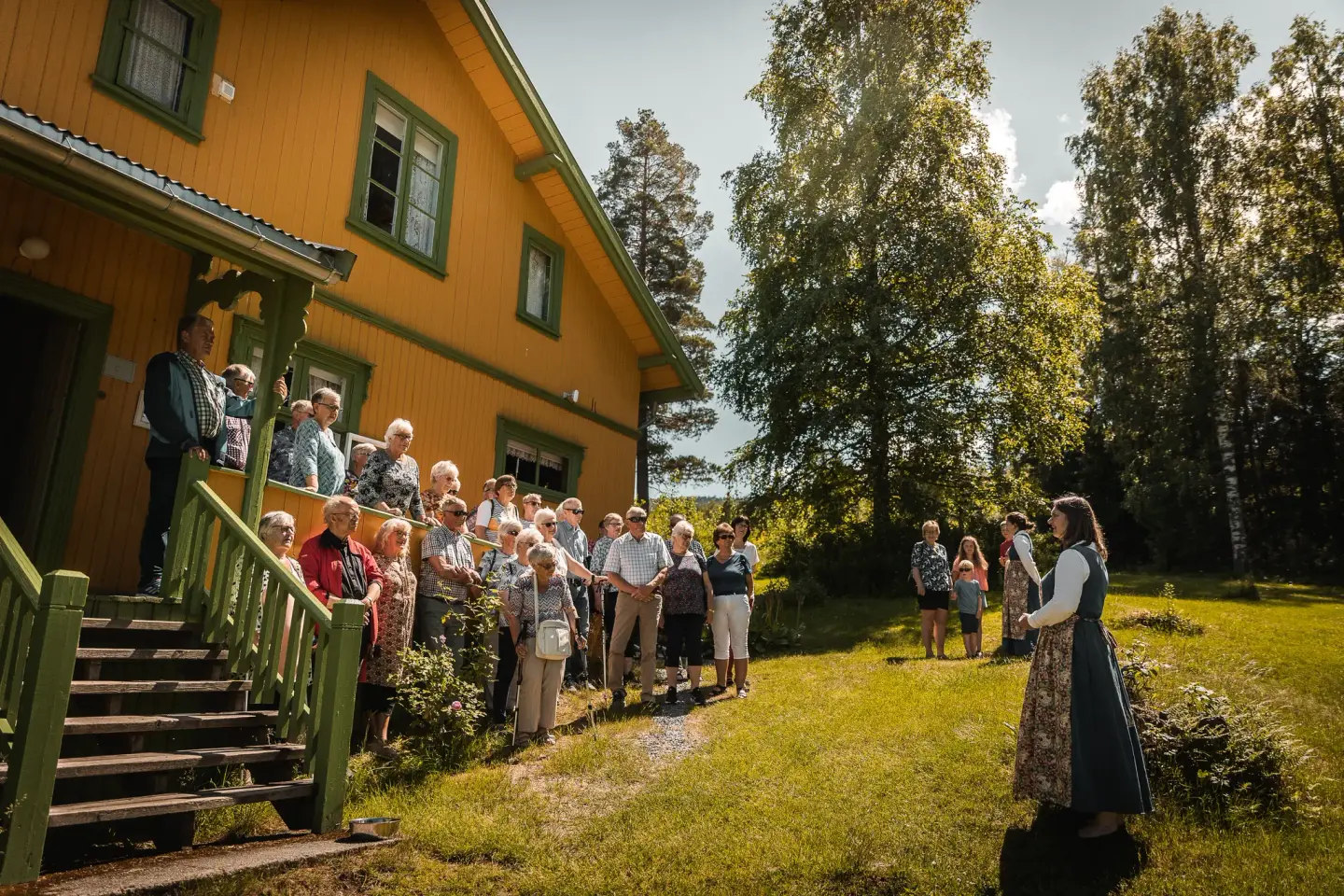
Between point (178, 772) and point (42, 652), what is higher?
point (42, 652)

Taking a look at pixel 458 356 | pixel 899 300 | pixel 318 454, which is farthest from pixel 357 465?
pixel 899 300

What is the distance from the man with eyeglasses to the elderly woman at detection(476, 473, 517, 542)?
570mm

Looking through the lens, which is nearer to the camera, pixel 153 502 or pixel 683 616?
pixel 153 502

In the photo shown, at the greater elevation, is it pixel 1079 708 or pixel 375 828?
pixel 1079 708

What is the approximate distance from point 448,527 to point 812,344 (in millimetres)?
14164

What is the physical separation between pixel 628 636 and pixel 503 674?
127 centimetres

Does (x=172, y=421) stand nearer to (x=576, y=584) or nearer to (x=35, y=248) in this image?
(x=35, y=248)

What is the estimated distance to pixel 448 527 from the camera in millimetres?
7754

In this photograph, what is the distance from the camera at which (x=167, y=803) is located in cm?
447

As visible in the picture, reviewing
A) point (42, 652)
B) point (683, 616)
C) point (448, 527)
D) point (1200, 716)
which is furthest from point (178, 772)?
point (1200, 716)

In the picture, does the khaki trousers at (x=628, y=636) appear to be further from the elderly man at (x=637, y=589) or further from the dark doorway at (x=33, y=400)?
the dark doorway at (x=33, y=400)

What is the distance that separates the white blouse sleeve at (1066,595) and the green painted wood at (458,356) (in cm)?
724

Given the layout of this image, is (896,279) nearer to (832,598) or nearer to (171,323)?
(832,598)

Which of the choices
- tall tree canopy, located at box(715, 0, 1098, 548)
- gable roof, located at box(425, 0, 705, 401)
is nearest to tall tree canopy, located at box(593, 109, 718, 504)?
tall tree canopy, located at box(715, 0, 1098, 548)
